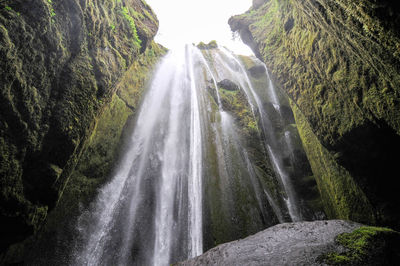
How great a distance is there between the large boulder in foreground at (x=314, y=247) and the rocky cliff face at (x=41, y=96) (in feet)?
11.0

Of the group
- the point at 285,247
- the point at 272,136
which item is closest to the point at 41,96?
the point at 285,247

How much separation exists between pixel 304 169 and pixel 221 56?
47.9 ft

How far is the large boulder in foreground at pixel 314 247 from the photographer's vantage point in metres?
2.58

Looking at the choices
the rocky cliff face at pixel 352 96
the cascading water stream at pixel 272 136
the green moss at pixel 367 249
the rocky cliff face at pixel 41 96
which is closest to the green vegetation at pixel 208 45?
the cascading water stream at pixel 272 136

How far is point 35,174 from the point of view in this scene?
3.60 meters

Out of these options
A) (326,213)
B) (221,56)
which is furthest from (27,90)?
(221,56)

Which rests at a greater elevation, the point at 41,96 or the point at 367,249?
the point at 41,96

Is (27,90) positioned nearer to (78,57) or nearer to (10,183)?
(10,183)

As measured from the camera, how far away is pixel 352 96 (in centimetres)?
470

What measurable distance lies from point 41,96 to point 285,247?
5.23 meters

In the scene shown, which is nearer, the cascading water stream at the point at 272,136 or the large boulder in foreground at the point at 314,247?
the large boulder in foreground at the point at 314,247

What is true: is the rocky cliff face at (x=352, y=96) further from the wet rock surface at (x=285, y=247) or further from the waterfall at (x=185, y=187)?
the waterfall at (x=185, y=187)

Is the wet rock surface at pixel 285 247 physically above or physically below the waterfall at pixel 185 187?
below

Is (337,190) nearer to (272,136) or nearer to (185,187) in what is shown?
(185,187)
